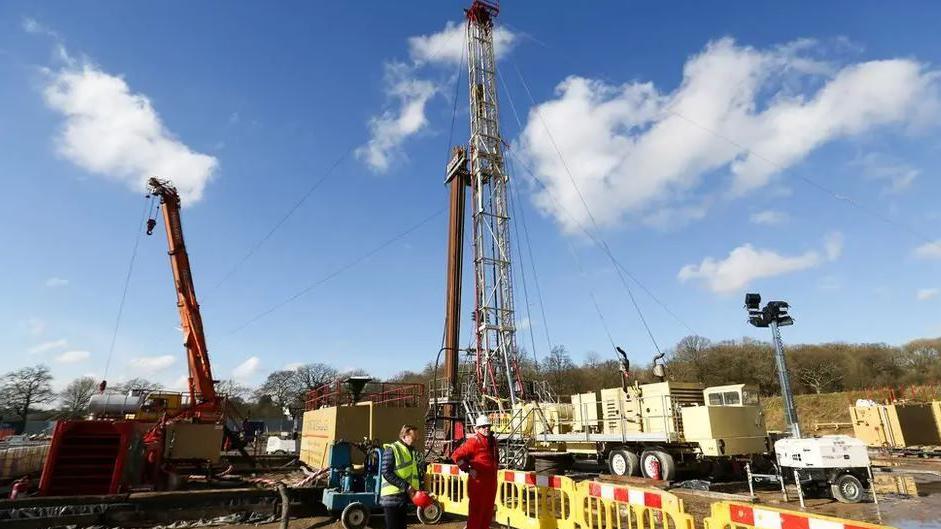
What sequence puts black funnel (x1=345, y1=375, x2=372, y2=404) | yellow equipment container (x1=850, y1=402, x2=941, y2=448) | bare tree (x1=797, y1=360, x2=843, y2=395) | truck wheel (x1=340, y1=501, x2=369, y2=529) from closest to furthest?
truck wheel (x1=340, y1=501, x2=369, y2=529), black funnel (x1=345, y1=375, x2=372, y2=404), yellow equipment container (x1=850, y1=402, x2=941, y2=448), bare tree (x1=797, y1=360, x2=843, y2=395)

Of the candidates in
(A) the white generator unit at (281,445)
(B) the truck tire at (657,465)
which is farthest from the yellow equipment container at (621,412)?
(A) the white generator unit at (281,445)

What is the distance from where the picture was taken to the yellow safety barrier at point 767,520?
3.70m

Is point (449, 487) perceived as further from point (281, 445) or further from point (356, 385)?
point (281, 445)

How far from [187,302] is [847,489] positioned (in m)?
21.0

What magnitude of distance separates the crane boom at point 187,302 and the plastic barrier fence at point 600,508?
13339 millimetres

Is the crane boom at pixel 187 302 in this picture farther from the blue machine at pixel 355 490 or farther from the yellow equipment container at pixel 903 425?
the yellow equipment container at pixel 903 425

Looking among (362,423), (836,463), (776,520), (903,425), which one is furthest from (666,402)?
(903,425)

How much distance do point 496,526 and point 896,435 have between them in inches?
849

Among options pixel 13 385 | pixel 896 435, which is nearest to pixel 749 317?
pixel 896 435

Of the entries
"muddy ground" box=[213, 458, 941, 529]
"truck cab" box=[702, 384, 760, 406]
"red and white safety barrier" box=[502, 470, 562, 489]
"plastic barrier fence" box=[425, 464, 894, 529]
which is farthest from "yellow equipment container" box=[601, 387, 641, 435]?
"red and white safety barrier" box=[502, 470, 562, 489]

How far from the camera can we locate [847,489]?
33.1 ft

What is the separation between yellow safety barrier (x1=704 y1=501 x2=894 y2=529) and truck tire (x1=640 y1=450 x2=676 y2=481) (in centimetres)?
922

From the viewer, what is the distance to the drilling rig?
2419cm

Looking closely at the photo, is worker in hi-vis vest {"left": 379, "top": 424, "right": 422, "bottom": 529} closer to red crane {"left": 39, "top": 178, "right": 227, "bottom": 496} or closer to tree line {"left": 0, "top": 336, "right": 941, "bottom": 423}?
red crane {"left": 39, "top": 178, "right": 227, "bottom": 496}
